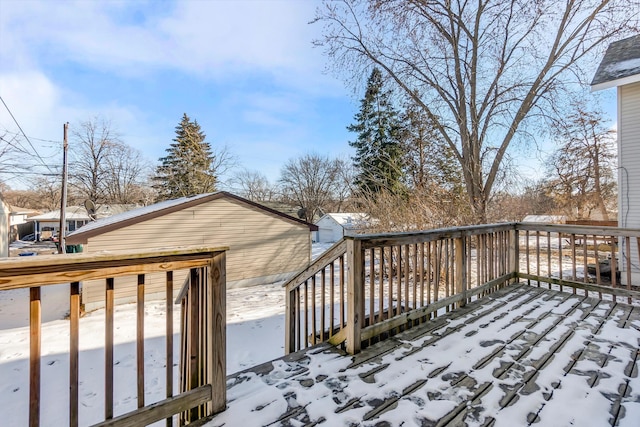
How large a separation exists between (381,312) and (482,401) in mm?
1071

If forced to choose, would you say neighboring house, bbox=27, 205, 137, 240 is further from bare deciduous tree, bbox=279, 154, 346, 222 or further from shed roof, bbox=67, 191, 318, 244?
shed roof, bbox=67, 191, 318, 244

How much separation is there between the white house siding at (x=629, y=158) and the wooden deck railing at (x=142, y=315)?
9171 mm

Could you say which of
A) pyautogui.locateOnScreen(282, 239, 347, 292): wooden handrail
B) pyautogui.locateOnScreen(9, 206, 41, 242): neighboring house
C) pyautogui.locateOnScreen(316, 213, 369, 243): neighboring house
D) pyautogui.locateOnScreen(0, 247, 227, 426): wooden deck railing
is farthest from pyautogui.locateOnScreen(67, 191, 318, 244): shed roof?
pyautogui.locateOnScreen(9, 206, 41, 242): neighboring house

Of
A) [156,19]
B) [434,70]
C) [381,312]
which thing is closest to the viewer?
[381,312]

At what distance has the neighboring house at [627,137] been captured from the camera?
6.77 m

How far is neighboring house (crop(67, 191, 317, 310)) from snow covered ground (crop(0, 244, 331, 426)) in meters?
1.42

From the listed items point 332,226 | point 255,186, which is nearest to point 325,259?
point 332,226

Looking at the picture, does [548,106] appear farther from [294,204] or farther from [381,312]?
[294,204]

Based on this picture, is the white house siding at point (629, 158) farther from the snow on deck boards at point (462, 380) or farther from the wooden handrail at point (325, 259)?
the wooden handrail at point (325, 259)

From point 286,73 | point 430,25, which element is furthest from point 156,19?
point 430,25

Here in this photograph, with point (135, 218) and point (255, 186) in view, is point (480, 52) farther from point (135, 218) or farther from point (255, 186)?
point (255, 186)

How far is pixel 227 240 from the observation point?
972cm

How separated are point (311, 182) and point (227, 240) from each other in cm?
2057

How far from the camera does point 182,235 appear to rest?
29.1ft
